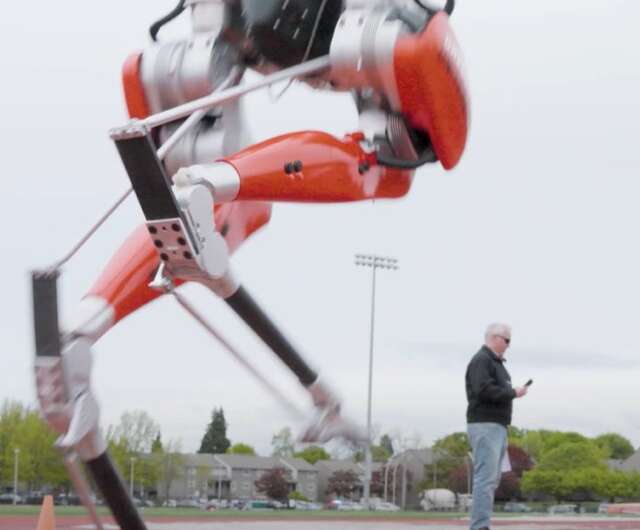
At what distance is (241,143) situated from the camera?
12.6 feet

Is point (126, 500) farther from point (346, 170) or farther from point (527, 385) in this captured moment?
point (527, 385)

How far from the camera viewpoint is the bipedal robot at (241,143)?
331 cm

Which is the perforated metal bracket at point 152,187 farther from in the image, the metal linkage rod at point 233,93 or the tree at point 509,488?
the tree at point 509,488

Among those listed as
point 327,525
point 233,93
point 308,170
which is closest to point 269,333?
point 308,170

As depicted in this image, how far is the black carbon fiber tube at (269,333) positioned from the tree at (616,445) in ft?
380

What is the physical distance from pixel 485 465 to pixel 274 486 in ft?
287

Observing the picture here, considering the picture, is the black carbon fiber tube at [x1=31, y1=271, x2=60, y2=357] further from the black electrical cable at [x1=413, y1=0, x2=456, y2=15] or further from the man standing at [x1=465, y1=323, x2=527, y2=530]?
the man standing at [x1=465, y1=323, x2=527, y2=530]

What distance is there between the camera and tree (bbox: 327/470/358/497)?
95.2 meters

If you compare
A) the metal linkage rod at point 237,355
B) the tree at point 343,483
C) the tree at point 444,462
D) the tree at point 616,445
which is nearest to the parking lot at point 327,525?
the metal linkage rod at point 237,355

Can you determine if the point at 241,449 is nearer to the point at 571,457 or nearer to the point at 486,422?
the point at 571,457

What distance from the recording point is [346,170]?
3.63 meters

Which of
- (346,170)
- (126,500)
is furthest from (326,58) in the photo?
(126,500)

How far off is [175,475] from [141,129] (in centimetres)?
8614

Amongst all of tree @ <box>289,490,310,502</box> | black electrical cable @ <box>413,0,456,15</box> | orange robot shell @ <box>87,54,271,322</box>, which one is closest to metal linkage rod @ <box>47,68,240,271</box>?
orange robot shell @ <box>87,54,271,322</box>
